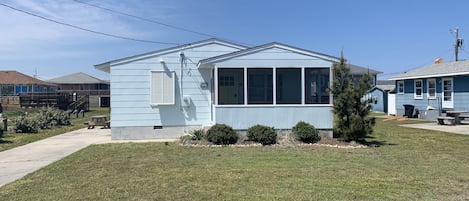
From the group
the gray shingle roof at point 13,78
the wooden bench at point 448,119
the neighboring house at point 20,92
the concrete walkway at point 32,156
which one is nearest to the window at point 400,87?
the wooden bench at point 448,119

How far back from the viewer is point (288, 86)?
1506 centimetres

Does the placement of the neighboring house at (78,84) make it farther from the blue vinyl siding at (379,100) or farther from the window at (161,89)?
the window at (161,89)

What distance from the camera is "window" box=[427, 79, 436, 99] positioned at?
22609 mm

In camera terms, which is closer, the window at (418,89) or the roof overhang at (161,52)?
the roof overhang at (161,52)

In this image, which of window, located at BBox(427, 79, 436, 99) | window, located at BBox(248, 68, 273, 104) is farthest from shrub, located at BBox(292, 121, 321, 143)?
window, located at BBox(427, 79, 436, 99)

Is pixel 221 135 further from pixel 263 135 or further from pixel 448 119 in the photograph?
pixel 448 119

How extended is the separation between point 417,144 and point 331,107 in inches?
107

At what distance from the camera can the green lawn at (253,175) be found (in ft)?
18.0

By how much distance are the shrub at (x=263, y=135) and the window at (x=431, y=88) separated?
15.2 meters

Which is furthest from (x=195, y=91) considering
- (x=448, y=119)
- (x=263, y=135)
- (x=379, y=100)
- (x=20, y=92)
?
(x=20, y=92)

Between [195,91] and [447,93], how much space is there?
50.7 feet

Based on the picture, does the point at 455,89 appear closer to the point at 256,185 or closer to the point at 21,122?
the point at 256,185

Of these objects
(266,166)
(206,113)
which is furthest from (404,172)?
(206,113)

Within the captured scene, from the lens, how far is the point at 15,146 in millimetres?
11719
